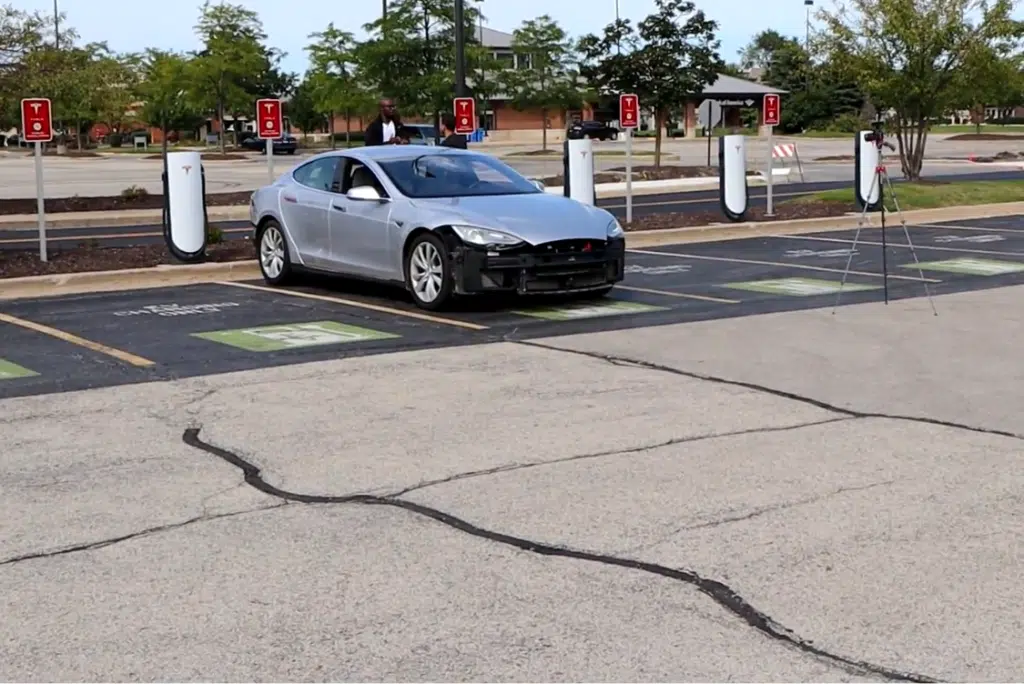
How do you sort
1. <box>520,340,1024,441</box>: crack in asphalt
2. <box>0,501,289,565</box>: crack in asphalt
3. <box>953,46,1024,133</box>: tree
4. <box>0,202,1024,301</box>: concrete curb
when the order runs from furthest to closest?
1. <box>953,46,1024,133</box>: tree
2. <box>0,202,1024,301</box>: concrete curb
3. <box>520,340,1024,441</box>: crack in asphalt
4. <box>0,501,289,565</box>: crack in asphalt

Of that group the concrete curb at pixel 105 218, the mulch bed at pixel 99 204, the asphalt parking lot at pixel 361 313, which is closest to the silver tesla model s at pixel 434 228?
the asphalt parking lot at pixel 361 313

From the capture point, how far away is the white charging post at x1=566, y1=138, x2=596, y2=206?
2003 cm

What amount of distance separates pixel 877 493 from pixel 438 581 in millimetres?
→ 2246

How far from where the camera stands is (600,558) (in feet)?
18.5

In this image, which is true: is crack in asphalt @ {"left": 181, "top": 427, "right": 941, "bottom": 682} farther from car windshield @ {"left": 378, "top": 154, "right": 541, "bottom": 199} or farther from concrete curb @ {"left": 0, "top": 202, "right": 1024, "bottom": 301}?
concrete curb @ {"left": 0, "top": 202, "right": 1024, "bottom": 301}

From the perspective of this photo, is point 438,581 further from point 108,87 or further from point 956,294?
point 108,87

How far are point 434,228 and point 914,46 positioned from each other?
50.8 ft

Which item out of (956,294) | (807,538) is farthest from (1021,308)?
(807,538)

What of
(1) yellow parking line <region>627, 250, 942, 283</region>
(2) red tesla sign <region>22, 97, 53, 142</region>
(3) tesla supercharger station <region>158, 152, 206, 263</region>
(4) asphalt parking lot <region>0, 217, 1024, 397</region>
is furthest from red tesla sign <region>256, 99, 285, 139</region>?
(1) yellow parking line <region>627, 250, 942, 283</region>

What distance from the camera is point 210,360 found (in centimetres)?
1048

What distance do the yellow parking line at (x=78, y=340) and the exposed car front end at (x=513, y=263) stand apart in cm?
299

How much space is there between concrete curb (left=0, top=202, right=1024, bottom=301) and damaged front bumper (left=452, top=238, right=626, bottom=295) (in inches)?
174

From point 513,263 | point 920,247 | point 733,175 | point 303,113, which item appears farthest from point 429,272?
point 303,113

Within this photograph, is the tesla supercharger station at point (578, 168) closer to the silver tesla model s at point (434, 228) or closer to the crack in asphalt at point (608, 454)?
the silver tesla model s at point (434, 228)
